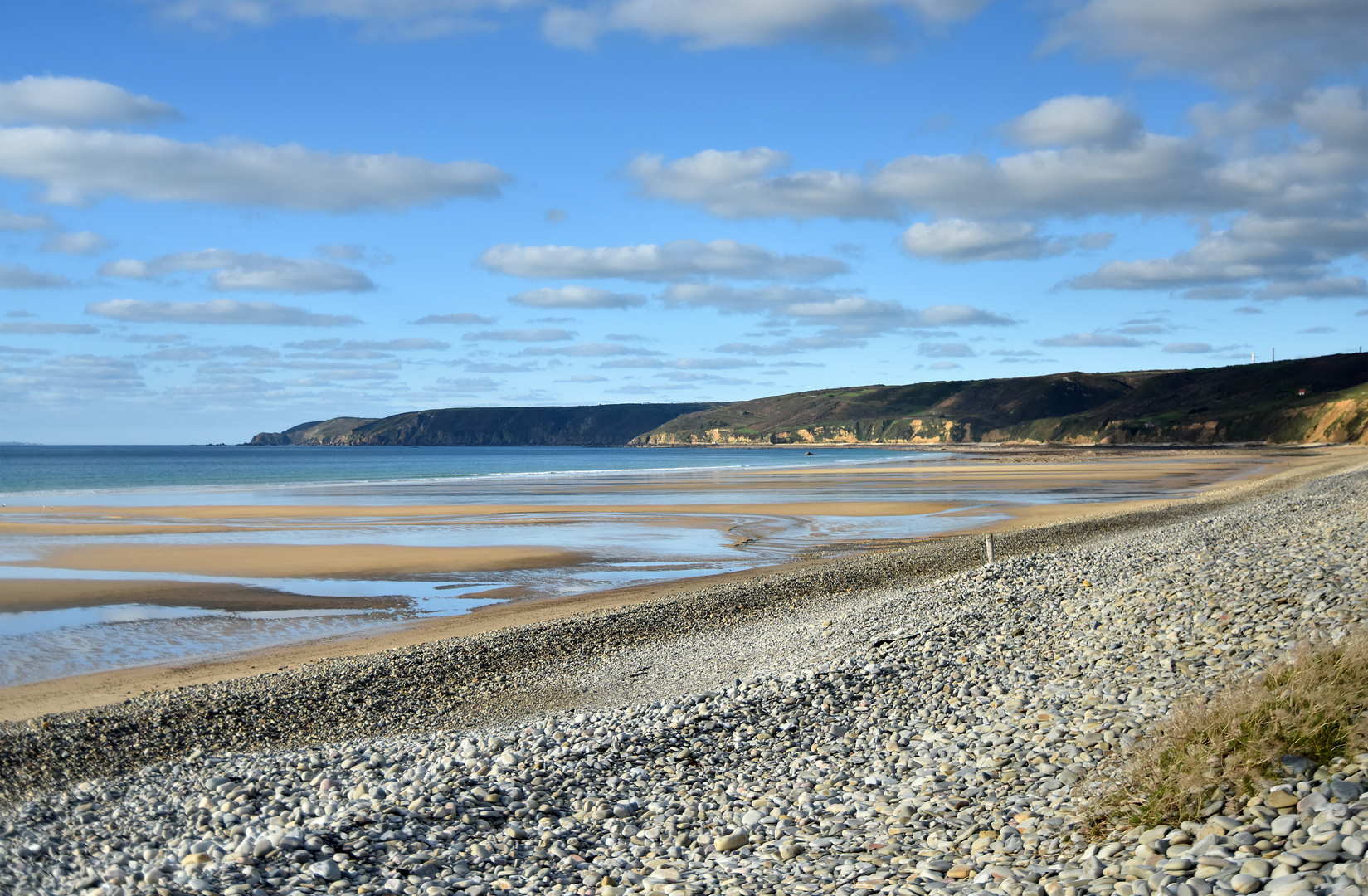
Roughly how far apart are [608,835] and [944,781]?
2.65 meters

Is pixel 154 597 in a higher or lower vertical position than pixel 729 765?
higher

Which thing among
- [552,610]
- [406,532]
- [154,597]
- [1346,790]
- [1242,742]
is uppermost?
[1242,742]

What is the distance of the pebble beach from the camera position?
19.2 feet

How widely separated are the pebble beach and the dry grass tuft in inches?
5.2

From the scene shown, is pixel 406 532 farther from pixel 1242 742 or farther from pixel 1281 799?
pixel 1281 799

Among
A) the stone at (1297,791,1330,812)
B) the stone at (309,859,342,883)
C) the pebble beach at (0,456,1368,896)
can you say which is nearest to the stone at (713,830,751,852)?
the pebble beach at (0,456,1368,896)

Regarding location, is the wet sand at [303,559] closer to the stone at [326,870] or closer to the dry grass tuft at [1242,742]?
the stone at [326,870]

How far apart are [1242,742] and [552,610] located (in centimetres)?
1338

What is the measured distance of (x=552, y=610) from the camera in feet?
58.5

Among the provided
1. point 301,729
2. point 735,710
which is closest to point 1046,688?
point 735,710

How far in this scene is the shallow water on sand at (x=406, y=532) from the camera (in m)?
16.8

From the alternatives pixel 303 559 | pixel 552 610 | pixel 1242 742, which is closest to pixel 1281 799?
pixel 1242 742

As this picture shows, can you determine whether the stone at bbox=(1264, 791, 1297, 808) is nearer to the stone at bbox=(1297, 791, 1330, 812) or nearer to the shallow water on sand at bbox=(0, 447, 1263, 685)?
the stone at bbox=(1297, 791, 1330, 812)

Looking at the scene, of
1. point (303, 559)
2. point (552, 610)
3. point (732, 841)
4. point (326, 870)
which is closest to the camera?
point (326, 870)
